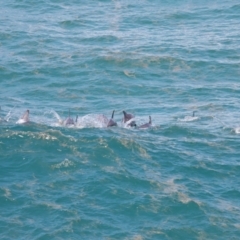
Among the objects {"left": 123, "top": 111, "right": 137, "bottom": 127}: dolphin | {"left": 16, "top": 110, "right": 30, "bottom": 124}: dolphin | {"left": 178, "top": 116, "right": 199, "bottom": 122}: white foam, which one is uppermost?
{"left": 16, "top": 110, "right": 30, "bottom": 124}: dolphin

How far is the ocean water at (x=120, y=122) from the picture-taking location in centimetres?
3541

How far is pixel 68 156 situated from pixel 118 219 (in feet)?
25.3

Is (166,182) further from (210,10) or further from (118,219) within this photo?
(210,10)

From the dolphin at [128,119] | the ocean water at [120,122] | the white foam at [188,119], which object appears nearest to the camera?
the ocean water at [120,122]

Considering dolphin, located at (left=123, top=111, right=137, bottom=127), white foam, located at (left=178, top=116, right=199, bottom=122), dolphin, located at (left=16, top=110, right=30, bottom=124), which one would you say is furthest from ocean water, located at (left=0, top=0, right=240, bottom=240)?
dolphin, located at (left=123, top=111, right=137, bottom=127)

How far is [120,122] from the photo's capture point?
4934 cm

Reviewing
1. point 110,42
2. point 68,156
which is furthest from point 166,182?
point 110,42

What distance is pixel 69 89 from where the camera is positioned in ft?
195

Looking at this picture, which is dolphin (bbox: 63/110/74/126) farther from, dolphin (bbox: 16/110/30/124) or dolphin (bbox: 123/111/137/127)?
dolphin (bbox: 123/111/137/127)

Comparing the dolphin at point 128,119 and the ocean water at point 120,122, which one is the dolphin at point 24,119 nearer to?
the ocean water at point 120,122

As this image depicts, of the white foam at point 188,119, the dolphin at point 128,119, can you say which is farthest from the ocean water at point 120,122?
the dolphin at point 128,119

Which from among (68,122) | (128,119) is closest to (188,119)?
(128,119)

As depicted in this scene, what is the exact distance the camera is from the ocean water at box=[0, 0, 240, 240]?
35406 millimetres

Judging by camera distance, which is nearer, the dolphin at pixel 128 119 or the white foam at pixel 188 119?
the dolphin at pixel 128 119
